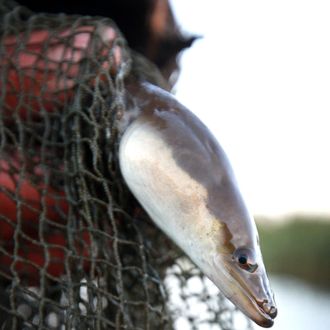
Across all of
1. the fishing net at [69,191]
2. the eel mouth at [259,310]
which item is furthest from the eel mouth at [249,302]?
the fishing net at [69,191]

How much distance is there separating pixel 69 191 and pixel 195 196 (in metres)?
0.23

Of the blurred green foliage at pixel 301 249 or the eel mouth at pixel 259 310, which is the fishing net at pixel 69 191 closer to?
the eel mouth at pixel 259 310

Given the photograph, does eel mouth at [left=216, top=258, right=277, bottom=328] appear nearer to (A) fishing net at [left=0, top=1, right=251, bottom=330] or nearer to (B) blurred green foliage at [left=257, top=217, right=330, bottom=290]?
(A) fishing net at [left=0, top=1, right=251, bottom=330]

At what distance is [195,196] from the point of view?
1109 mm

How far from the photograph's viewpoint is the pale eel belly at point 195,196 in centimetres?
106

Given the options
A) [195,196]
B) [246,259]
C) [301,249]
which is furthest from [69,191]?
[301,249]

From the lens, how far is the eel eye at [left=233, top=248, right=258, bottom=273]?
1.06 m

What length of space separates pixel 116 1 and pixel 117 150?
60 cm

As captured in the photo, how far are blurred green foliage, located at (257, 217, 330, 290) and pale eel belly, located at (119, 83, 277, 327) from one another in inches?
294

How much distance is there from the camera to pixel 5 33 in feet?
3.91

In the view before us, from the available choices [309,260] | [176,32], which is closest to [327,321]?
[309,260]

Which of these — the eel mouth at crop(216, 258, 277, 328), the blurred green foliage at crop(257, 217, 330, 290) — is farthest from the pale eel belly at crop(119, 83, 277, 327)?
the blurred green foliage at crop(257, 217, 330, 290)

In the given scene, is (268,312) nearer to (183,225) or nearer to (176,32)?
(183,225)

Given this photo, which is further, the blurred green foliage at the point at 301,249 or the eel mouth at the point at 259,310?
the blurred green foliage at the point at 301,249
